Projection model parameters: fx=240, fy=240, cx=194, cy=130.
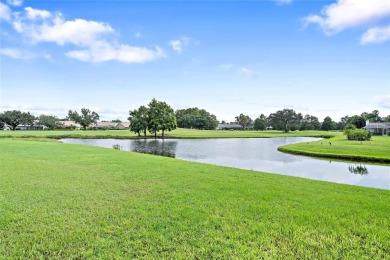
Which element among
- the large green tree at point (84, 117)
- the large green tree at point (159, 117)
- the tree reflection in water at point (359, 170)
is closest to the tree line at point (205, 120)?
the large green tree at point (84, 117)

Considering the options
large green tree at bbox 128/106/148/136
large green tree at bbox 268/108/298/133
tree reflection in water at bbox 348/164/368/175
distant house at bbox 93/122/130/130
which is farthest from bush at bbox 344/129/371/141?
distant house at bbox 93/122/130/130

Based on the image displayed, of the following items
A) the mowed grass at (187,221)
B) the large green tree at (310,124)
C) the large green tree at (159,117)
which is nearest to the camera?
the mowed grass at (187,221)

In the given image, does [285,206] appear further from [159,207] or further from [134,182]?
[134,182]

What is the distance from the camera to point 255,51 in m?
25.4

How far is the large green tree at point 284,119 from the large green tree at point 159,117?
2684 inches

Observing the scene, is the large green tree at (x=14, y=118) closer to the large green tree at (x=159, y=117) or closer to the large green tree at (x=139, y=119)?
the large green tree at (x=139, y=119)

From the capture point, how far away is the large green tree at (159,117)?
58438 mm

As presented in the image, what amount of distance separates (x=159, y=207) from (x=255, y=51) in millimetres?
22979

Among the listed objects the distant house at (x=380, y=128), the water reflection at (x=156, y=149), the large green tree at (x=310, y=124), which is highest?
the large green tree at (x=310, y=124)

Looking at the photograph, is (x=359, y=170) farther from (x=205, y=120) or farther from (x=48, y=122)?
A: (x=48, y=122)

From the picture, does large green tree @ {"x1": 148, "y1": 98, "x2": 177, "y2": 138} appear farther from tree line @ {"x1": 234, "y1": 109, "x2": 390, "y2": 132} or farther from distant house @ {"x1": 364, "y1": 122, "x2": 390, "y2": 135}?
tree line @ {"x1": 234, "y1": 109, "x2": 390, "y2": 132}

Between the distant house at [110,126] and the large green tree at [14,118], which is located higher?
the large green tree at [14,118]

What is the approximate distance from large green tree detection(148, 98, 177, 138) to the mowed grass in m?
49.6

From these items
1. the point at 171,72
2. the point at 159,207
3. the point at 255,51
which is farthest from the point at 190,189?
the point at 171,72
